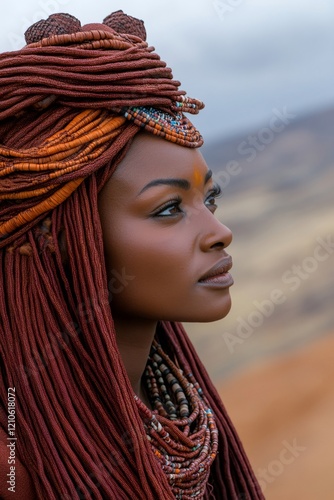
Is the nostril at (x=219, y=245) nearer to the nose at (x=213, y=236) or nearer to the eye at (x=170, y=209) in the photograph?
the nose at (x=213, y=236)

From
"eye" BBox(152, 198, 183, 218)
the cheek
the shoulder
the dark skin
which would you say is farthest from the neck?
the shoulder

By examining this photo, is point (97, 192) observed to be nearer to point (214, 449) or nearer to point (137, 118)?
point (137, 118)

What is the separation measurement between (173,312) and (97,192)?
0.31 m

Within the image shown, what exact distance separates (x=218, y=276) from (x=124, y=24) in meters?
0.62

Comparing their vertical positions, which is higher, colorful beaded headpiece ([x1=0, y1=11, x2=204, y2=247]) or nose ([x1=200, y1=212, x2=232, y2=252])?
colorful beaded headpiece ([x1=0, y1=11, x2=204, y2=247])

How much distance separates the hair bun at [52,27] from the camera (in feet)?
5.99

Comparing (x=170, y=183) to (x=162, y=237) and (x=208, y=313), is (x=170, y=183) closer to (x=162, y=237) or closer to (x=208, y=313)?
(x=162, y=237)

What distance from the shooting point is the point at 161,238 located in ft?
5.96

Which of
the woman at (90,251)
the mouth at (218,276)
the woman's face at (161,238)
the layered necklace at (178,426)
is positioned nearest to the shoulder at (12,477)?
the woman at (90,251)

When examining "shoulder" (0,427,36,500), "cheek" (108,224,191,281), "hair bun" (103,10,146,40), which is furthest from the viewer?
"hair bun" (103,10,146,40)

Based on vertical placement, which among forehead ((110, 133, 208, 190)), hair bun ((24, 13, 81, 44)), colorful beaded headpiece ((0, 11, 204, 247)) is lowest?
forehead ((110, 133, 208, 190))

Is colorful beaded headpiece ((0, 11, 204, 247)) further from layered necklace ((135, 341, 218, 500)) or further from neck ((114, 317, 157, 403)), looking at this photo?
layered necklace ((135, 341, 218, 500))

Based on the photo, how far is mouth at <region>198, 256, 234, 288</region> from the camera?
186cm

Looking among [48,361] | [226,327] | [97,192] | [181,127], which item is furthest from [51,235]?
[226,327]
